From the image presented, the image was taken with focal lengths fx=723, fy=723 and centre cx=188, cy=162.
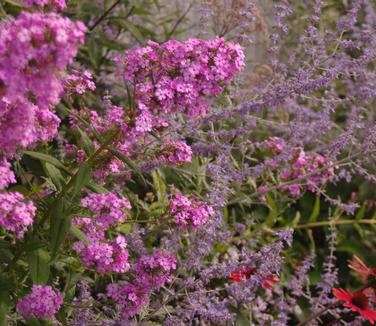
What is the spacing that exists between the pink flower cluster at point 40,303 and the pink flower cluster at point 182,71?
53 centimetres

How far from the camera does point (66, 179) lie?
7.16 ft

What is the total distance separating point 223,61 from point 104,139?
422 mm

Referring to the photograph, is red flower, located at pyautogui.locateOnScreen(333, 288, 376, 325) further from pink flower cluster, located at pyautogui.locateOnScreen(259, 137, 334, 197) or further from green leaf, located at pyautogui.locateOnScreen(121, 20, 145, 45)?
green leaf, located at pyautogui.locateOnScreen(121, 20, 145, 45)

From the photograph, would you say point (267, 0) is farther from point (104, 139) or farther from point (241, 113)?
point (104, 139)

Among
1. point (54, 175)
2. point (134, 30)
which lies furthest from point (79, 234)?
point (134, 30)

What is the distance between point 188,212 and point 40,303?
50 centimetres

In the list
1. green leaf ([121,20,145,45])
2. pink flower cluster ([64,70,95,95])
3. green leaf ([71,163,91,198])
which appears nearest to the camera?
green leaf ([71,163,91,198])

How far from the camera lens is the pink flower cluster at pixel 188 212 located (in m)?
2.06

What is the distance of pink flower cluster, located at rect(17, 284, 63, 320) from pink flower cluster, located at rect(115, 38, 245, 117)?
20.8 inches

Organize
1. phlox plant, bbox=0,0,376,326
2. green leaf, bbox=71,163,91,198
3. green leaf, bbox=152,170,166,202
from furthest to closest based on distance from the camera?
green leaf, bbox=152,170,166,202 → green leaf, bbox=71,163,91,198 → phlox plant, bbox=0,0,376,326

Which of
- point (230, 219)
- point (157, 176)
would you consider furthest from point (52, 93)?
point (230, 219)

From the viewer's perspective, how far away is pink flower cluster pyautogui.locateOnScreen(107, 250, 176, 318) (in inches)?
81.2

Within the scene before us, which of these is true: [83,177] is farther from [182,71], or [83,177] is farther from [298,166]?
[298,166]

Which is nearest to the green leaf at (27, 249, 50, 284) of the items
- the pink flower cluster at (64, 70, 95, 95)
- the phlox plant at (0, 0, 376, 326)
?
the phlox plant at (0, 0, 376, 326)
